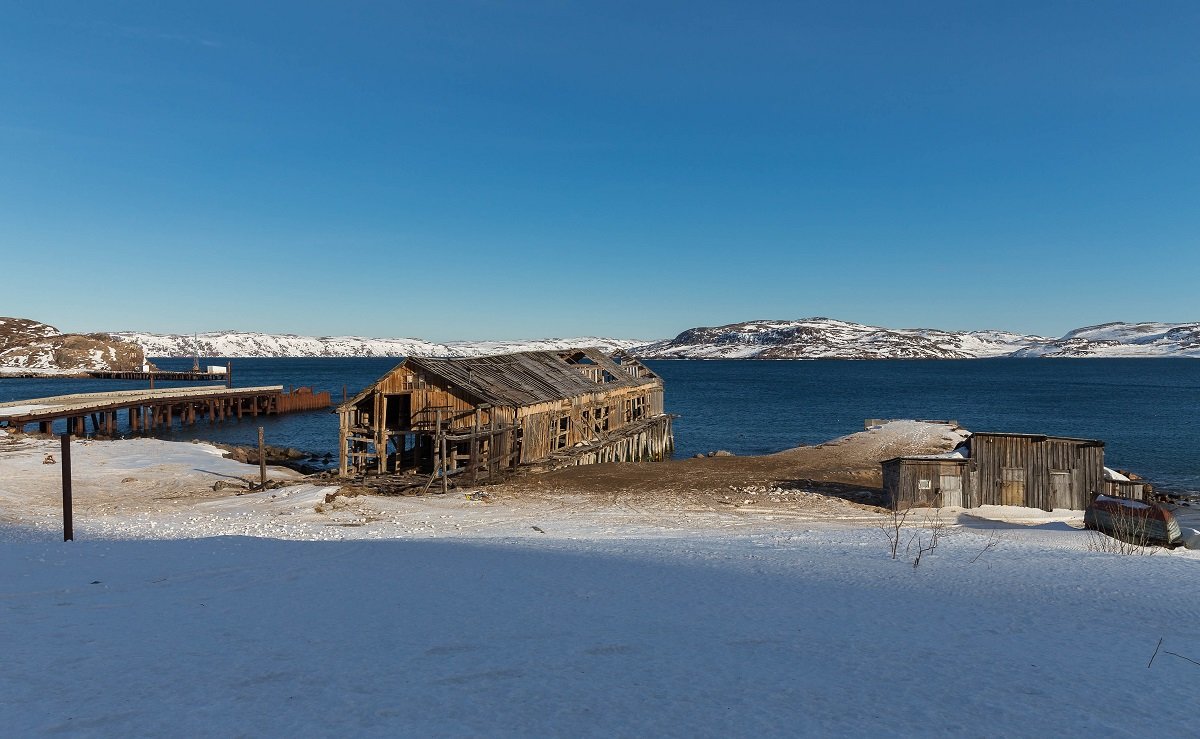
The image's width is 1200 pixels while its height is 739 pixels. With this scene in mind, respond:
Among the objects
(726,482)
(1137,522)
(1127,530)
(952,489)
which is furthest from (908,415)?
(1127,530)

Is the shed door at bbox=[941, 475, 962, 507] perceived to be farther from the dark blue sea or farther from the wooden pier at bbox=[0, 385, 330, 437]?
the wooden pier at bbox=[0, 385, 330, 437]

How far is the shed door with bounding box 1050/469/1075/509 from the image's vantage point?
83.4ft

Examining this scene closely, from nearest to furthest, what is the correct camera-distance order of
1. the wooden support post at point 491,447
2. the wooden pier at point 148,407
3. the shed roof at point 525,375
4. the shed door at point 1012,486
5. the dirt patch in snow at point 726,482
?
the shed door at point 1012,486 → the dirt patch in snow at point 726,482 → the wooden support post at point 491,447 → the shed roof at point 525,375 → the wooden pier at point 148,407

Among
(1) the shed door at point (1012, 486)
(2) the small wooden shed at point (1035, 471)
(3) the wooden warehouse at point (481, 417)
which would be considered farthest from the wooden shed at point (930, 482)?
(3) the wooden warehouse at point (481, 417)

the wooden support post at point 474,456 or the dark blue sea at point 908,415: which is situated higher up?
the wooden support post at point 474,456

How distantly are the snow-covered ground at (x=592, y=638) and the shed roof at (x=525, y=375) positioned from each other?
1838cm

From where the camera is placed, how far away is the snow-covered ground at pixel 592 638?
5.06m

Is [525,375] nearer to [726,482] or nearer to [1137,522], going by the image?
[726,482]

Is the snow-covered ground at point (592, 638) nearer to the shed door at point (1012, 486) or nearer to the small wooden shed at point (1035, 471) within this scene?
the small wooden shed at point (1035, 471)

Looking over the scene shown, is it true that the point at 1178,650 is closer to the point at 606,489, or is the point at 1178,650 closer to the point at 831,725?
the point at 831,725

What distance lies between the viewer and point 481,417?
31.7 m

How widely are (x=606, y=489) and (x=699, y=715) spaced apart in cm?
2345

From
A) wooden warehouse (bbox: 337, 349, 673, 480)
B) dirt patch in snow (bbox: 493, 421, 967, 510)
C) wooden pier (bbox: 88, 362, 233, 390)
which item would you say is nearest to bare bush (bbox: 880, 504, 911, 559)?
dirt patch in snow (bbox: 493, 421, 967, 510)

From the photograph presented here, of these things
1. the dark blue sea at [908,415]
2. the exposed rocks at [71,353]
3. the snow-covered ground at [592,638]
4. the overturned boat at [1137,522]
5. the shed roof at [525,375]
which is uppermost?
the exposed rocks at [71,353]
